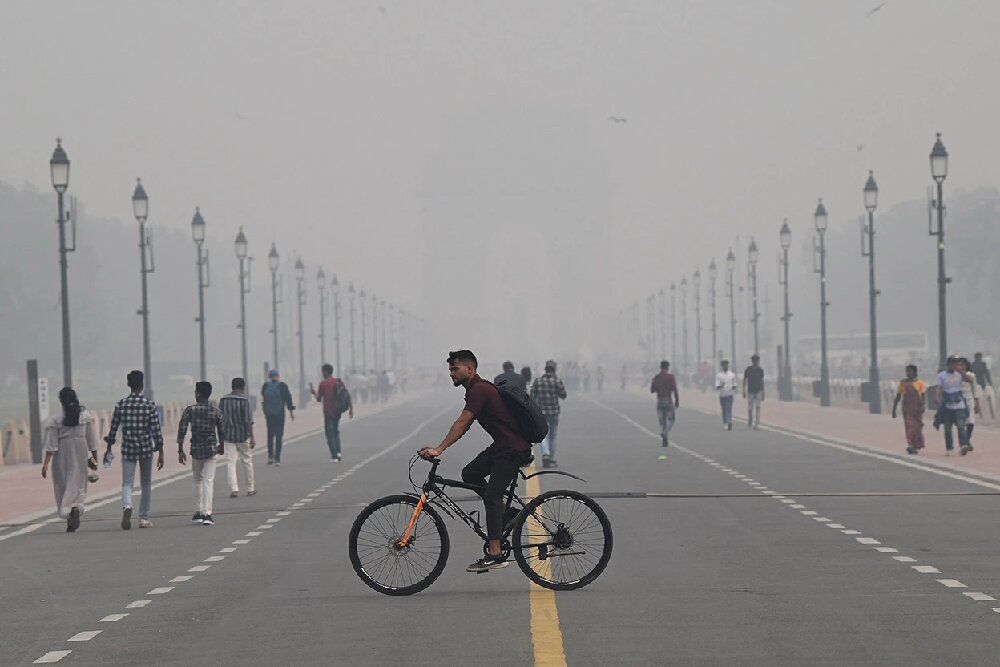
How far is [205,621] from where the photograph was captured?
13844 mm

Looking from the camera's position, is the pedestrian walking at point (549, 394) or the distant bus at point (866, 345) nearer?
the pedestrian walking at point (549, 394)

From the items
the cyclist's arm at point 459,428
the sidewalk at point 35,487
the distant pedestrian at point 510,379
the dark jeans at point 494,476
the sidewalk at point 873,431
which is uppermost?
the distant pedestrian at point 510,379

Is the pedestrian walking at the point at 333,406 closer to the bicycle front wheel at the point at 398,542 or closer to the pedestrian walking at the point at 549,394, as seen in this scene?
the pedestrian walking at the point at 549,394

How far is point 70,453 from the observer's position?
22.5m

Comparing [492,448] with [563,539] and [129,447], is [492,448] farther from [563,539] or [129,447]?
[129,447]

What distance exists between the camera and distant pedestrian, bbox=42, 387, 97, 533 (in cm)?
2241

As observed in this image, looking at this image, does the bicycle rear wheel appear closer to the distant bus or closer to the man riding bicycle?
the man riding bicycle

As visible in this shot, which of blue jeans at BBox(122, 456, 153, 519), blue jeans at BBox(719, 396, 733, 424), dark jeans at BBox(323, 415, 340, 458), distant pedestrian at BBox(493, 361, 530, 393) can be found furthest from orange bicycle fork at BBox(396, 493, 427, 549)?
blue jeans at BBox(719, 396, 733, 424)

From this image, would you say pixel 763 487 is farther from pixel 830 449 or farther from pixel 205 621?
pixel 205 621

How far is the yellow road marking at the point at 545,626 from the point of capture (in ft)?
38.2

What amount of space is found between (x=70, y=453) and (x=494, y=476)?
28.8 feet

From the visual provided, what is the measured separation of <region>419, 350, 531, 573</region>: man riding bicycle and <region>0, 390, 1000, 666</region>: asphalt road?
49 centimetres

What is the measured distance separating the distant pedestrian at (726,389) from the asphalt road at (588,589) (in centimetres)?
2128

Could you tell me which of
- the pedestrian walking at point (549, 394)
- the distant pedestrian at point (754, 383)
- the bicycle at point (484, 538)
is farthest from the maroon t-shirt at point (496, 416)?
the distant pedestrian at point (754, 383)
